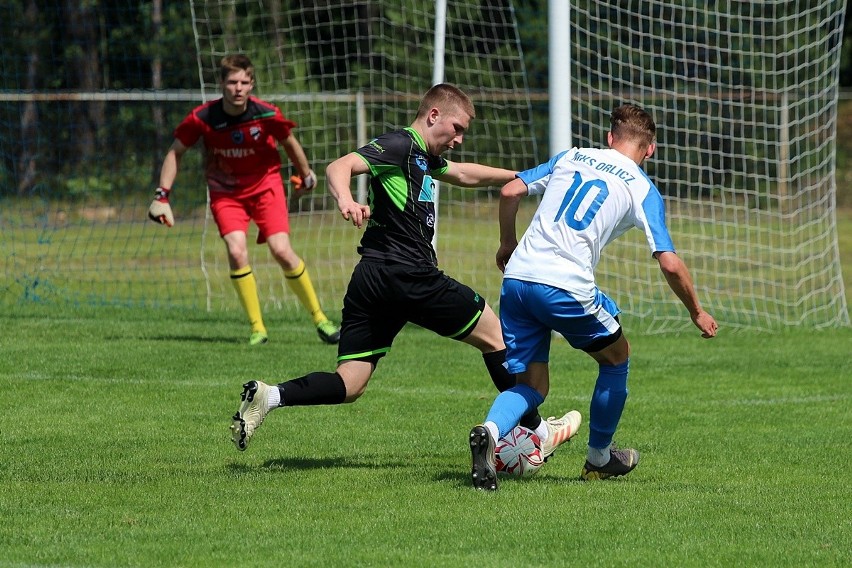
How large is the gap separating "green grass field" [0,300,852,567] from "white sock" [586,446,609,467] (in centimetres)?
12

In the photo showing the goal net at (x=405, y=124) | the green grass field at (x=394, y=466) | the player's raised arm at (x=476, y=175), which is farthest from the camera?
the goal net at (x=405, y=124)

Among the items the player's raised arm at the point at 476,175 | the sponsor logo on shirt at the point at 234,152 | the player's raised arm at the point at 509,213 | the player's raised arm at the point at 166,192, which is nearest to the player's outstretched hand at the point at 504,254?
the player's raised arm at the point at 509,213

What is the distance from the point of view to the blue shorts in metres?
5.61

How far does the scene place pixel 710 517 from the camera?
518 cm

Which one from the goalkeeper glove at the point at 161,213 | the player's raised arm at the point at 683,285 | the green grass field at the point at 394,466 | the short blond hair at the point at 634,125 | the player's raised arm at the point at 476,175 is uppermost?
the short blond hair at the point at 634,125

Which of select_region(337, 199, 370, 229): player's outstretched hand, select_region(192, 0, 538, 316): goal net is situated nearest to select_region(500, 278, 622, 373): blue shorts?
select_region(337, 199, 370, 229): player's outstretched hand

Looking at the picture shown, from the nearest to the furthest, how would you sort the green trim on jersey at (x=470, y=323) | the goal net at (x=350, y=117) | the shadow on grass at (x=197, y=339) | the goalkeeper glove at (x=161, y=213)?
the green trim on jersey at (x=470, y=323), the goalkeeper glove at (x=161, y=213), the shadow on grass at (x=197, y=339), the goal net at (x=350, y=117)

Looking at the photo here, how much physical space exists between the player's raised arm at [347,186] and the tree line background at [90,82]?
400 inches

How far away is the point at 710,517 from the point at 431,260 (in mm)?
1879

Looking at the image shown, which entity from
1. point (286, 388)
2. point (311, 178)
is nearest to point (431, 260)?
point (286, 388)

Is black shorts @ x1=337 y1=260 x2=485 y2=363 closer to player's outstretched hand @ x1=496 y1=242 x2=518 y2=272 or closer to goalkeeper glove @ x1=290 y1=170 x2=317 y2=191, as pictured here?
player's outstretched hand @ x1=496 y1=242 x2=518 y2=272

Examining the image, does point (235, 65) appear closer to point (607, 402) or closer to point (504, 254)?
point (504, 254)

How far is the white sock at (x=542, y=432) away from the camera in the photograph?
6.14 metres

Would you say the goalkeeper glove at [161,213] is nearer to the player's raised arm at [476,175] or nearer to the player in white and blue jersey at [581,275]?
the player's raised arm at [476,175]
